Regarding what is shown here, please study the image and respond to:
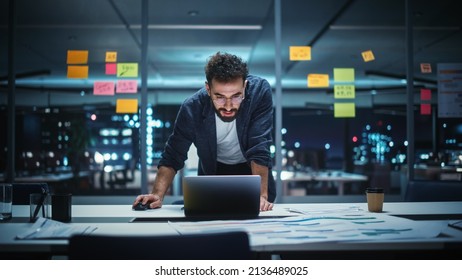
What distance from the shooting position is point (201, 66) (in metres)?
7.86

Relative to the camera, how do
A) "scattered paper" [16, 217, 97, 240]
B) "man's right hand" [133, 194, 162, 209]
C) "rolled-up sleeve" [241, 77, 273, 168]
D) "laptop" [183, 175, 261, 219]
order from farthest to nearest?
"rolled-up sleeve" [241, 77, 273, 168] < "man's right hand" [133, 194, 162, 209] < "laptop" [183, 175, 261, 219] < "scattered paper" [16, 217, 97, 240]

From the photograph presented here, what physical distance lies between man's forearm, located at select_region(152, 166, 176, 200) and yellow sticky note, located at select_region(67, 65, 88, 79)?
2481mm

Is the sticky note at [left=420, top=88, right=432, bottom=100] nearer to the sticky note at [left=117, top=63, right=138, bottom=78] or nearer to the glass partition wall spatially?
the glass partition wall

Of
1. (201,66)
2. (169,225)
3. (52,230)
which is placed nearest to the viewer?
(52,230)

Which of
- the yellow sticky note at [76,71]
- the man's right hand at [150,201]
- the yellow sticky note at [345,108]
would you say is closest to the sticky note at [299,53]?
the yellow sticky note at [345,108]

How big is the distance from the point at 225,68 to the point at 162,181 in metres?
0.59

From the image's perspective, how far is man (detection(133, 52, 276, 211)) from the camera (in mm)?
1877

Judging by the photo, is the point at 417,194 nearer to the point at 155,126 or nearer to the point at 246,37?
the point at 246,37

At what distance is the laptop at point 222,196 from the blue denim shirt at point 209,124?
2.02 feet

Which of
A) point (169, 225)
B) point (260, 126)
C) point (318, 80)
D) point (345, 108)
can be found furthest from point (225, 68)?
point (318, 80)

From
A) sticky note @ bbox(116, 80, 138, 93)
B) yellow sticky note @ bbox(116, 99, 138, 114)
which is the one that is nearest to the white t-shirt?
yellow sticky note @ bbox(116, 99, 138, 114)

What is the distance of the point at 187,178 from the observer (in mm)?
1440

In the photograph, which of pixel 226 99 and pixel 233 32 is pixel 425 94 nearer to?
pixel 233 32
